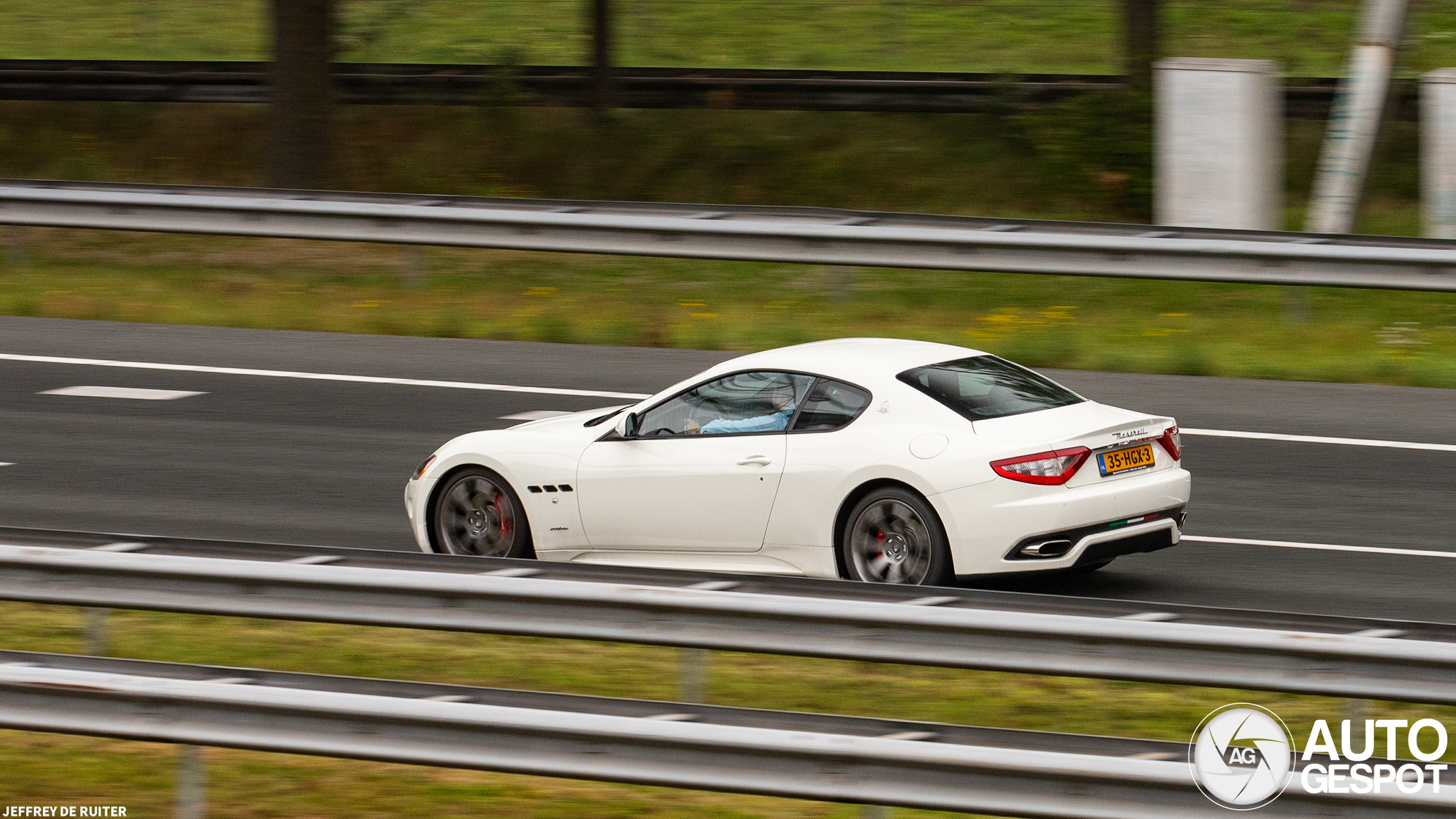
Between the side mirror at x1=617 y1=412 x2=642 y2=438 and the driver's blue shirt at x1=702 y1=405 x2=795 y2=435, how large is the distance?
0.38 metres

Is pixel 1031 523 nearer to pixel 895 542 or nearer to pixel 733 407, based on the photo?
pixel 895 542

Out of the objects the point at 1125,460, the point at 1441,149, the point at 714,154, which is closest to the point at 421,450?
the point at 1125,460

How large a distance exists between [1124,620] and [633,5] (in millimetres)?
20385

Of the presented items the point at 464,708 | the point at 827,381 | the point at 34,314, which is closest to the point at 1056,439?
the point at 827,381

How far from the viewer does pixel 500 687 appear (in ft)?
26.9

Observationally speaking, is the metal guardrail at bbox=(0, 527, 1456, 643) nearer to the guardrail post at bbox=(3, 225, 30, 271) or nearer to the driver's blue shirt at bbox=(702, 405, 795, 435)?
the driver's blue shirt at bbox=(702, 405, 795, 435)

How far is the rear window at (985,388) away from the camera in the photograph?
9211mm

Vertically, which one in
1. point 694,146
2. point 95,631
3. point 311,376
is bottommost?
point 95,631

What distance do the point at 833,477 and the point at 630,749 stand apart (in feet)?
11.9

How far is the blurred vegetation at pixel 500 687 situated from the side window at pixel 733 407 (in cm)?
126

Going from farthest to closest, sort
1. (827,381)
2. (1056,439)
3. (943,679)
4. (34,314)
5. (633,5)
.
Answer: (633,5), (34,314), (827,381), (1056,439), (943,679)

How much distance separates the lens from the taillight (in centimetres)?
935

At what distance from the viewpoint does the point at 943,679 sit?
327 inches

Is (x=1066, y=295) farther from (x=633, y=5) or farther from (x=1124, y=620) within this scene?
(x=633, y=5)
